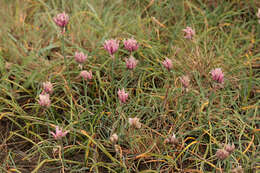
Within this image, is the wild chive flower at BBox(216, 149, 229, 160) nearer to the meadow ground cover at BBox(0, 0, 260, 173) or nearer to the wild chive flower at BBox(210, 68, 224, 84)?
the meadow ground cover at BBox(0, 0, 260, 173)

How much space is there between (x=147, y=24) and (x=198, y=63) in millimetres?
683

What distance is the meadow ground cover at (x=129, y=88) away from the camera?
1.83 metres

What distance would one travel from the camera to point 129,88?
6.97 ft

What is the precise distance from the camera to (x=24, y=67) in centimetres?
233

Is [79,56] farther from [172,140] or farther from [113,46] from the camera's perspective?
[172,140]

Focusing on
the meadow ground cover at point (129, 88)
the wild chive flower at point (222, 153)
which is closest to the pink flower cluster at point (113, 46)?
the meadow ground cover at point (129, 88)

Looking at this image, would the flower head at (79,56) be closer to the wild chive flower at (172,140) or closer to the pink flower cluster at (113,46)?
the pink flower cluster at (113,46)

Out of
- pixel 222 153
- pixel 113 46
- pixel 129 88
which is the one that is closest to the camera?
pixel 222 153

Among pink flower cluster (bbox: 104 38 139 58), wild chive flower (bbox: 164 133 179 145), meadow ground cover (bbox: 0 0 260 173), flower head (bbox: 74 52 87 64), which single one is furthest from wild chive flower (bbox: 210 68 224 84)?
flower head (bbox: 74 52 87 64)

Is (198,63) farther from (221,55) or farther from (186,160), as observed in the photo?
(186,160)

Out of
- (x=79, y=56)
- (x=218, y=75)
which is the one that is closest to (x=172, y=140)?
(x=218, y=75)

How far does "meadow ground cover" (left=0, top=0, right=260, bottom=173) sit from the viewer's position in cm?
183

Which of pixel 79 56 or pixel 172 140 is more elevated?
pixel 79 56

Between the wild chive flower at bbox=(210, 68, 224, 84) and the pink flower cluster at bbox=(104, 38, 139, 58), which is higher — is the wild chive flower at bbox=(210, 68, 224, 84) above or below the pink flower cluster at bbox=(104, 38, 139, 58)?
below
